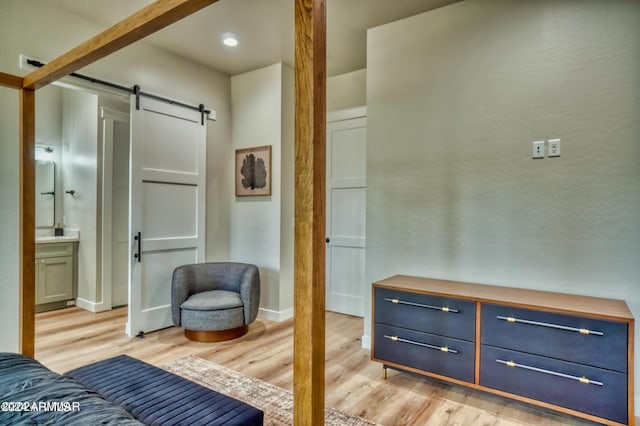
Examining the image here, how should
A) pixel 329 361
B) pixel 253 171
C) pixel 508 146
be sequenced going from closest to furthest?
pixel 508 146 → pixel 329 361 → pixel 253 171

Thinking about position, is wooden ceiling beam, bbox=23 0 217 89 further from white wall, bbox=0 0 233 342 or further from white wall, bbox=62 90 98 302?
white wall, bbox=62 90 98 302

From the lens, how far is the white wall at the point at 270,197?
153 inches

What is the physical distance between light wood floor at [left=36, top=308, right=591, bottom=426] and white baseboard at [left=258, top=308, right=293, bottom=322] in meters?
0.09

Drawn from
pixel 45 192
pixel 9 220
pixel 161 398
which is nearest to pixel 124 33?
pixel 161 398

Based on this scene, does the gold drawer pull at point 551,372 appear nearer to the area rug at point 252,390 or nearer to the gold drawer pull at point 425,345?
the gold drawer pull at point 425,345

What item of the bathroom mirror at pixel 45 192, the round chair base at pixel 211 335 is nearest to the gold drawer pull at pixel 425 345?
the round chair base at pixel 211 335

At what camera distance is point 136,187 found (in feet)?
11.0

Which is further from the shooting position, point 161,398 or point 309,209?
point 161,398

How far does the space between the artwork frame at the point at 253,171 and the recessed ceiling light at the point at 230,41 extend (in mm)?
1079

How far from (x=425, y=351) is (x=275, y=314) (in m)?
1.98

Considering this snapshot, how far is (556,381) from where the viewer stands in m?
1.94

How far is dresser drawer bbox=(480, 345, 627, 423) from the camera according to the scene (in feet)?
5.90

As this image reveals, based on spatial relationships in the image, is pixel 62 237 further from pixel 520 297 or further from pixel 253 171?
pixel 520 297

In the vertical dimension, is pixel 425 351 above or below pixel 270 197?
below
